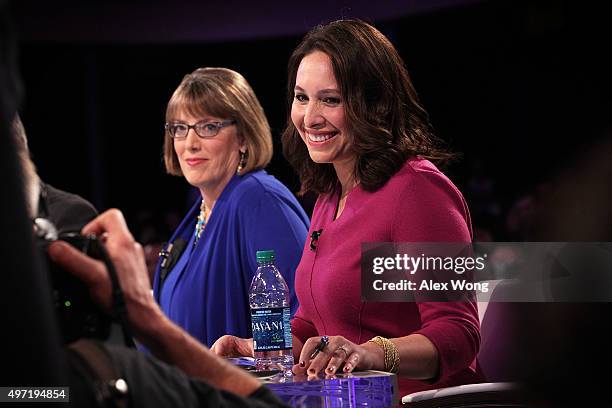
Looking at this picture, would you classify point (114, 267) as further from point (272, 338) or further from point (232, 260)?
point (232, 260)

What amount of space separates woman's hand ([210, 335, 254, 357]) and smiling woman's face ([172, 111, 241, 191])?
1.17m

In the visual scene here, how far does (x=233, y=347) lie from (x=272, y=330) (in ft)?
1.03

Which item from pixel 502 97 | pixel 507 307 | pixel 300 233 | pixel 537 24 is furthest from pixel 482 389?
pixel 502 97

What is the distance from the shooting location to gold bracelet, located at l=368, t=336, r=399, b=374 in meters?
2.02

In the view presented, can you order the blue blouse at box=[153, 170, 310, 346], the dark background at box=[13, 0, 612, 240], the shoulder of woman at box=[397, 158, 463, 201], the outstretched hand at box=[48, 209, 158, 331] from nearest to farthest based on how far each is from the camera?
the outstretched hand at box=[48, 209, 158, 331] → the shoulder of woman at box=[397, 158, 463, 201] → the blue blouse at box=[153, 170, 310, 346] → the dark background at box=[13, 0, 612, 240]

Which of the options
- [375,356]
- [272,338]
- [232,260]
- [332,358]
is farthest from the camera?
[232,260]

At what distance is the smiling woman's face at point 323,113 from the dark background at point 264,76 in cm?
327

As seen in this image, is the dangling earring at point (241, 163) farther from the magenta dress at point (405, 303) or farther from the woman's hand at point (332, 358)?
the woman's hand at point (332, 358)

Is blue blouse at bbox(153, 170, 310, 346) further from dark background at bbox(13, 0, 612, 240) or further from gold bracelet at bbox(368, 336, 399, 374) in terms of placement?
dark background at bbox(13, 0, 612, 240)

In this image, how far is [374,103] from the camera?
8.23 ft

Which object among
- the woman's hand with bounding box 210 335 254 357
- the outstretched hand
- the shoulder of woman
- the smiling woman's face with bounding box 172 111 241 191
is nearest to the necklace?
the smiling woman's face with bounding box 172 111 241 191

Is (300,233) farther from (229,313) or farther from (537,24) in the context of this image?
(537,24)

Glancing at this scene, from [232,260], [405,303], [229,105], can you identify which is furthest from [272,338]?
[229,105]

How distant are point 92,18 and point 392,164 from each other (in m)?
6.30
